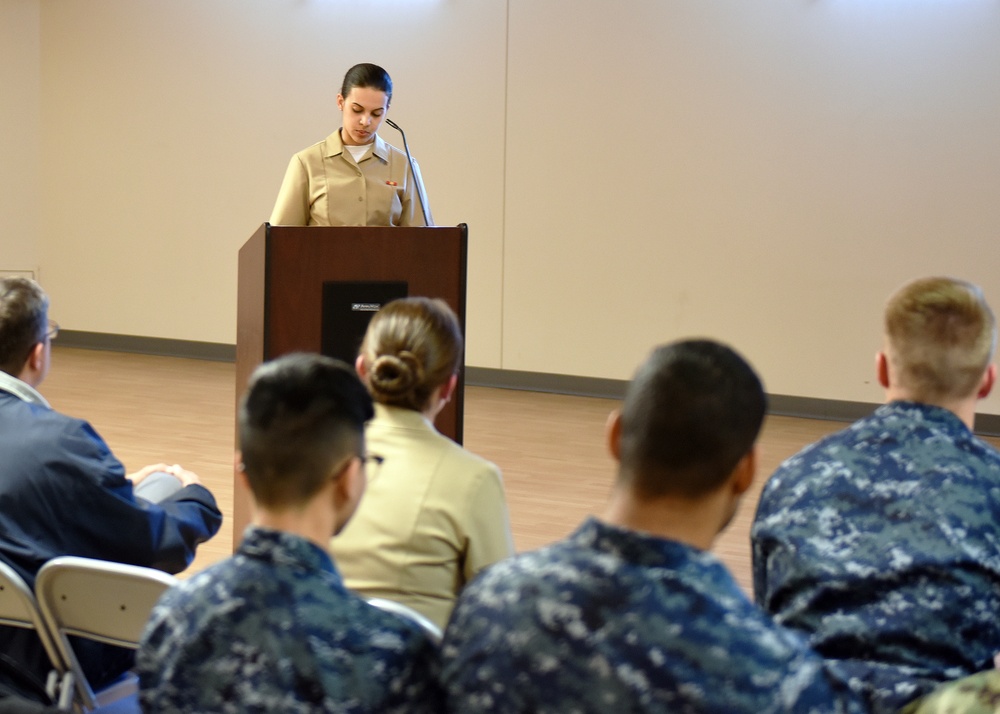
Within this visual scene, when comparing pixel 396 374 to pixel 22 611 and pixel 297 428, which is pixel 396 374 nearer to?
pixel 297 428

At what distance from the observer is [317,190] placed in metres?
4.01

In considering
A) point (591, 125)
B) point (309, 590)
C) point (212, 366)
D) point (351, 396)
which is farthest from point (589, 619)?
point (212, 366)

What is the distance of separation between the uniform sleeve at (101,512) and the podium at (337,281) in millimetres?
833

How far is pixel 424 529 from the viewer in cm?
184

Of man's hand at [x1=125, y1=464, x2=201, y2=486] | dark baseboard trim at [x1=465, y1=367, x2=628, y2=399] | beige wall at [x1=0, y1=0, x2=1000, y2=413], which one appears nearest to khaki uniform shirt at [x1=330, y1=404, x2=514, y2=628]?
man's hand at [x1=125, y1=464, x2=201, y2=486]

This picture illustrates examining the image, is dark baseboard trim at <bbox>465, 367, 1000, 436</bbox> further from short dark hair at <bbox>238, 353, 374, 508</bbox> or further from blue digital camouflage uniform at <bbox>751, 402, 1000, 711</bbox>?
short dark hair at <bbox>238, 353, 374, 508</bbox>

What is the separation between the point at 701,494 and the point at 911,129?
548 cm

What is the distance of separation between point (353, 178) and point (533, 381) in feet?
11.5

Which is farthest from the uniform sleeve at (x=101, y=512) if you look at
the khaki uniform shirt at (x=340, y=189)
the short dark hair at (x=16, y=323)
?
the khaki uniform shirt at (x=340, y=189)

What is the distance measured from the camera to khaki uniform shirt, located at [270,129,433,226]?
3990mm

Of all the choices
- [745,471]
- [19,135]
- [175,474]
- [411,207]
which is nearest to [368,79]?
[411,207]

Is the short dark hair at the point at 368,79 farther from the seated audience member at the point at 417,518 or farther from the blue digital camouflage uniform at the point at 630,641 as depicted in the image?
the blue digital camouflage uniform at the point at 630,641

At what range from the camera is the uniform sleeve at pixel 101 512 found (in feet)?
7.16

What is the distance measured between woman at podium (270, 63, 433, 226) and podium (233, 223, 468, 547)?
26.3 inches
